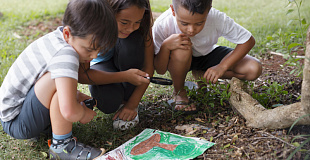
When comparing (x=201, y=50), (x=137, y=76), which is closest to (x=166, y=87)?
(x=201, y=50)

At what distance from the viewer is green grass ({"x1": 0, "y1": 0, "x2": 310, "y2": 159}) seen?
1924 millimetres

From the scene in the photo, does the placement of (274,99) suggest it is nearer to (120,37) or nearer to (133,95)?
(133,95)

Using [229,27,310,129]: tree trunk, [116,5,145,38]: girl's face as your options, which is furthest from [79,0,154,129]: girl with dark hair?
[229,27,310,129]: tree trunk

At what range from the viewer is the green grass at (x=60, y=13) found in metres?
1.92

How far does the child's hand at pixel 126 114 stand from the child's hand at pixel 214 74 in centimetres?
58

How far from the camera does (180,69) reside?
2.22 m

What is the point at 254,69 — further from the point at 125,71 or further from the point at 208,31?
the point at 125,71

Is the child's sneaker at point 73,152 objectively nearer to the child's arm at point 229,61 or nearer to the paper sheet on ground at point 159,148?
the paper sheet on ground at point 159,148

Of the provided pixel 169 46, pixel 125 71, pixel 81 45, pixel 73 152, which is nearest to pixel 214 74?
pixel 169 46

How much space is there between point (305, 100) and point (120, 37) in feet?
3.86

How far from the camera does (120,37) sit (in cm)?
200

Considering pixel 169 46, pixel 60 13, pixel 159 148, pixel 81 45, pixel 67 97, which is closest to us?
pixel 67 97

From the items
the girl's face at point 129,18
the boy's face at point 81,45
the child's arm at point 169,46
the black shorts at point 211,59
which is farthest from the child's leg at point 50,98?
the black shorts at point 211,59

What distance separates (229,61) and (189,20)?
0.48 metres
